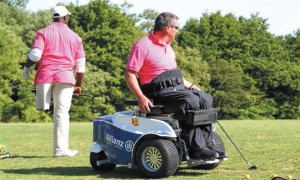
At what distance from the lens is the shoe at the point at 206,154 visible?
21.6 feet

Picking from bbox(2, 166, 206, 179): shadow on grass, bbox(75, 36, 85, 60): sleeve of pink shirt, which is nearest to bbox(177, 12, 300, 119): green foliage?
bbox(75, 36, 85, 60): sleeve of pink shirt

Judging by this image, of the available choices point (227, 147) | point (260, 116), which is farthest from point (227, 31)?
point (227, 147)

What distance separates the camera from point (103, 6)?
60.8 meters

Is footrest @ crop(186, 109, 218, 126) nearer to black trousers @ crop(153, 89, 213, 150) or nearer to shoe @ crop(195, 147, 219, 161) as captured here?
black trousers @ crop(153, 89, 213, 150)

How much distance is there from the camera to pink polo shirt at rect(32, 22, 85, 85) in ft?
28.6

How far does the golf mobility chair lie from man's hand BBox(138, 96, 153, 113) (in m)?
0.08

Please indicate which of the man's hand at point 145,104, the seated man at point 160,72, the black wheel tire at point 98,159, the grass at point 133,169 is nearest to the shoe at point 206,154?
the seated man at point 160,72

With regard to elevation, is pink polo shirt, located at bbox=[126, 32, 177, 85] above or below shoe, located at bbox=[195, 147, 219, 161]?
above

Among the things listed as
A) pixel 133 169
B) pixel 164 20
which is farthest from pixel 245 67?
pixel 164 20

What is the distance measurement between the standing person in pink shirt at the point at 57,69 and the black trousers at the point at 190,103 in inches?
94.8

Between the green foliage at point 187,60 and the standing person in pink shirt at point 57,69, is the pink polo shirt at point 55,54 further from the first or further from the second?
the green foliage at point 187,60

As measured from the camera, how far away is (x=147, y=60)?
272 inches

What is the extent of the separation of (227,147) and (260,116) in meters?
58.7

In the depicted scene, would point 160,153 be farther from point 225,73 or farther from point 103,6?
point 225,73
